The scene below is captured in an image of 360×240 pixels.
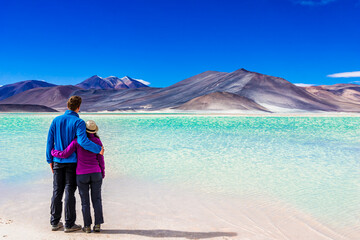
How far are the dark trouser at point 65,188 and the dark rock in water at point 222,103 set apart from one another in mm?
63800

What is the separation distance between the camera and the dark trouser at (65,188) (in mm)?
2861

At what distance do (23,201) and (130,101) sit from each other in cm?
8691

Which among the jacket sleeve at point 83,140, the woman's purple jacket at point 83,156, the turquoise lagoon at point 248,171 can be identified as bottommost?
the turquoise lagoon at point 248,171

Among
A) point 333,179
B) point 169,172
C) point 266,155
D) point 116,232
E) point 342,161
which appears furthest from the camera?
point 266,155

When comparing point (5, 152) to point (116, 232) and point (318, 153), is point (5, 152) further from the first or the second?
point (318, 153)

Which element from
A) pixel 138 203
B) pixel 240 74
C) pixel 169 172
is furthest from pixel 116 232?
pixel 240 74

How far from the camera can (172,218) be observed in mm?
3504

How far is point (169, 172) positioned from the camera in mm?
6078

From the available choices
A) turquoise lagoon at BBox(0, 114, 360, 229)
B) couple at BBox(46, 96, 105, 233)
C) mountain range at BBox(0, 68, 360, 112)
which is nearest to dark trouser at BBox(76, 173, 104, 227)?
couple at BBox(46, 96, 105, 233)

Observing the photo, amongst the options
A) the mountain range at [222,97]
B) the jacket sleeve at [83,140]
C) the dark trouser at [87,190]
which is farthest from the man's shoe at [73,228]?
the mountain range at [222,97]

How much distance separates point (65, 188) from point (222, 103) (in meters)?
67.1

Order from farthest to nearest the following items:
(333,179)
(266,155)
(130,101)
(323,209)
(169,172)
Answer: (130,101), (266,155), (169,172), (333,179), (323,209)

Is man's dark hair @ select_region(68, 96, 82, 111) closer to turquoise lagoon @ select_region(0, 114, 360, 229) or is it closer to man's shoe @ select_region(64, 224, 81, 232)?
man's shoe @ select_region(64, 224, 81, 232)

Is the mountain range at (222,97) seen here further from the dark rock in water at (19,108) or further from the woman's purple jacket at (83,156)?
the woman's purple jacket at (83,156)
